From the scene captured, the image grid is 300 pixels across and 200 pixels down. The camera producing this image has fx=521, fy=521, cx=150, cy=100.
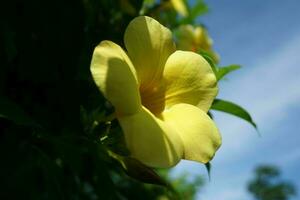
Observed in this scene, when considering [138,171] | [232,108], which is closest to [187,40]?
[232,108]

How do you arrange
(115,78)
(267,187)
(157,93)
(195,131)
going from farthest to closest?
(267,187), (157,93), (195,131), (115,78)

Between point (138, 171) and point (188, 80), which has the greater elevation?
point (188, 80)

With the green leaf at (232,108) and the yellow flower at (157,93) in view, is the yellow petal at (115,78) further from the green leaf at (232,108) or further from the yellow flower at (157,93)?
the green leaf at (232,108)

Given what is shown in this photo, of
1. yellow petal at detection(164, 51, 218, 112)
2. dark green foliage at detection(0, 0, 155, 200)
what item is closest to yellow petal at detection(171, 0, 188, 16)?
dark green foliage at detection(0, 0, 155, 200)

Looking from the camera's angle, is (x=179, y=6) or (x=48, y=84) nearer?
(x=48, y=84)

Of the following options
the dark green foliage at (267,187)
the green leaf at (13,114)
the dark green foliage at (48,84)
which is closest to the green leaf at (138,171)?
the green leaf at (13,114)

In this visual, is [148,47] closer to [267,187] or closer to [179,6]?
[179,6]

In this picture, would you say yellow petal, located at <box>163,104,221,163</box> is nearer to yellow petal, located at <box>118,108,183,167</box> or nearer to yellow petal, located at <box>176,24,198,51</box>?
yellow petal, located at <box>118,108,183,167</box>
